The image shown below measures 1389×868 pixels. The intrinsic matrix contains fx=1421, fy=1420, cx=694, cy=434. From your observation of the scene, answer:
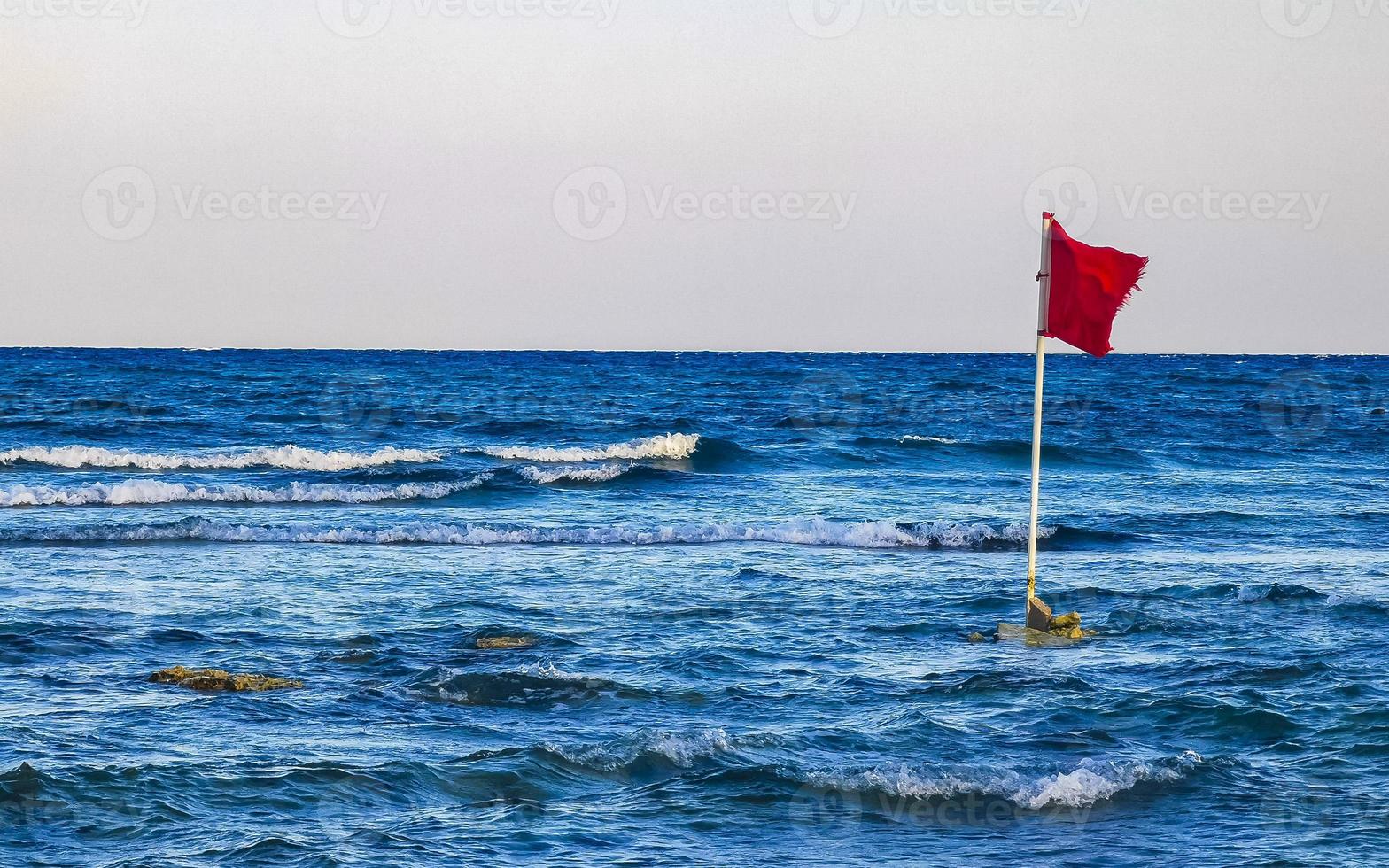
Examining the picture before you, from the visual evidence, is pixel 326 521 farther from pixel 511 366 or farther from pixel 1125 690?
pixel 511 366

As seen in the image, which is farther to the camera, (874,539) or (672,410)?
(672,410)

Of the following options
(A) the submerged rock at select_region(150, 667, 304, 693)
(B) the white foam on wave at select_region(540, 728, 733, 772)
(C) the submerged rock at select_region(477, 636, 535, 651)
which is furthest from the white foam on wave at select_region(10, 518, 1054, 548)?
(B) the white foam on wave at select_region(540, 728, 733, 772)

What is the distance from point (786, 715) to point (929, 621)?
12.5 feet

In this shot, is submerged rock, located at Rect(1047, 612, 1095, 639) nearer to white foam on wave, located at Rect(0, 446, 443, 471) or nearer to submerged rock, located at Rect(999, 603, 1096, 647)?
submerged rock, located at Rect(999, 603, 1096, 647)

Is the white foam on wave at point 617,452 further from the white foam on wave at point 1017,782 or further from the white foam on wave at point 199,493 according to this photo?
the white foam on wave at point 1017,782

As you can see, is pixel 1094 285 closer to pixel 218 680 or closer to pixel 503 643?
pixel 503 643

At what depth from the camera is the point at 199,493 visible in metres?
24.9

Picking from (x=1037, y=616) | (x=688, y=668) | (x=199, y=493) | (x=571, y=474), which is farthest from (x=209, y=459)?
(x=1037, y=616)

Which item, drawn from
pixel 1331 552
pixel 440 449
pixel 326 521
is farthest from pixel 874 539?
pixel 440 449

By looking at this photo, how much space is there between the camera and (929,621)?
1323 centimetres

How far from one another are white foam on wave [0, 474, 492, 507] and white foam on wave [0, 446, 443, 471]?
16.2 feet

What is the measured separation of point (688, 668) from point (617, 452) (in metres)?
22.9

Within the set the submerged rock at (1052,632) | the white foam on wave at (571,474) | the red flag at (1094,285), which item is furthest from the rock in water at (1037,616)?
the white foam on wave at (571,474)

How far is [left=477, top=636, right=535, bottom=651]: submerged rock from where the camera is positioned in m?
11.8
